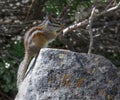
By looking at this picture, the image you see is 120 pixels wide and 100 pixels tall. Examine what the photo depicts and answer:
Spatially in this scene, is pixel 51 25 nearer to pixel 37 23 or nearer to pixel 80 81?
pixel 80 81

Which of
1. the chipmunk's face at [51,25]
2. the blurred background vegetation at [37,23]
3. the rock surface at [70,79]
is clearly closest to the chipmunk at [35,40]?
the chipmunk's face at [51,25]

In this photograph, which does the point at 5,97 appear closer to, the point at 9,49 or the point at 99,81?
the point at 9,49

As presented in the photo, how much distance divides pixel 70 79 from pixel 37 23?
3.15 meters

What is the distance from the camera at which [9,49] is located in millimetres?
6785

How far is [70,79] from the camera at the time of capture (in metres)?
3.63

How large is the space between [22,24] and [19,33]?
7.8 inches

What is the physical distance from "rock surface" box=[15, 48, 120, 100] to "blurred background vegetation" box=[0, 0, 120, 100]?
244cm

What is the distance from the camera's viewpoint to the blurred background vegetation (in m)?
6.38

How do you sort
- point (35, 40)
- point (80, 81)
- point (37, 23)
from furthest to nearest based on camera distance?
point (37, 23)
point (35, 40)
point (80, 81)

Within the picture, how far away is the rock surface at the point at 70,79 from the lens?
140 inches

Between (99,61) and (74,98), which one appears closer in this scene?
(74,98)

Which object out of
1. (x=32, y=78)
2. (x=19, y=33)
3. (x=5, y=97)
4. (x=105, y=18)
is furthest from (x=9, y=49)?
(x=32, y=78)

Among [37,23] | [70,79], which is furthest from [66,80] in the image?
[37,23]

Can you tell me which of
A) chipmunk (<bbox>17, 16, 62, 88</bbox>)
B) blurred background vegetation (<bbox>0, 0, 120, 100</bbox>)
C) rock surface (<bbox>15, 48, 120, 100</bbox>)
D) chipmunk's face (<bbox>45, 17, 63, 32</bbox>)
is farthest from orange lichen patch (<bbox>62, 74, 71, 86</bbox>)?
blurred background vegetation (<bbox>0, 0, 120, 100</bbox>)
